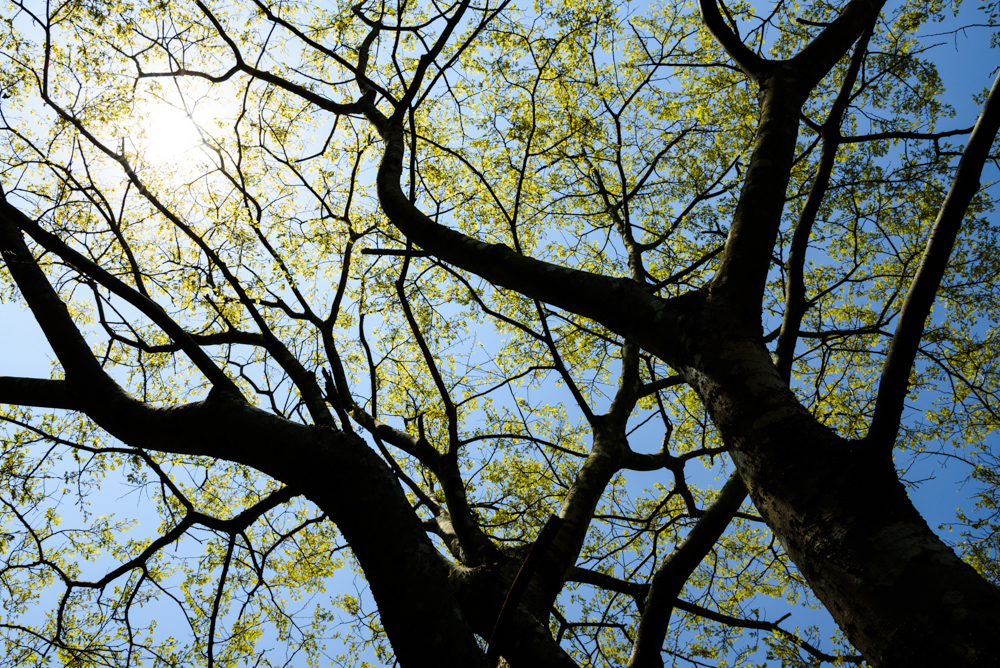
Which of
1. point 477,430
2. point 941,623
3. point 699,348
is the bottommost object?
point 941,623

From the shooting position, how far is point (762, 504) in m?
1.94

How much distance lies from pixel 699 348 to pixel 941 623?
1263 mm

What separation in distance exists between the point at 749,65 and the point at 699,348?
2.34m

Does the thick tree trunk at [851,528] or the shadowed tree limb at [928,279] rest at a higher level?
the shadowed tree limb at [928,279]

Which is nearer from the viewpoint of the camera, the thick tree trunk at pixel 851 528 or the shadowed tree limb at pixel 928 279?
the thick tree trunk at pixel 851 528

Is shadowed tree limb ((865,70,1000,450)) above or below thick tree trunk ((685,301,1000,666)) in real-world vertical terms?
above

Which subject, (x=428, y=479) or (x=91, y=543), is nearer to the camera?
(x=91, y=543)

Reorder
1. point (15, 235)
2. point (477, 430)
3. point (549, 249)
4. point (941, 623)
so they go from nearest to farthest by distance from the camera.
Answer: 1. point (941, 623)
2. point (15, 235)
3. point (477, 430)
4. point (549, 249)

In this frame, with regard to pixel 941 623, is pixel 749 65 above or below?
above

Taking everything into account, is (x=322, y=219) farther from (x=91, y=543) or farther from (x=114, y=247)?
(x=91, y=543)

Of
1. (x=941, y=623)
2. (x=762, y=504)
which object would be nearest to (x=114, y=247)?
(x=762, y=504)

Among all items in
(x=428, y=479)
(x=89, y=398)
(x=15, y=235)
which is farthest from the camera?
(x=428, y=479)

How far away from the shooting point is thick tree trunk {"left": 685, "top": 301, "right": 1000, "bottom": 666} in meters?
1.30

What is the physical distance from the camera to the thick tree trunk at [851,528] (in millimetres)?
1305
